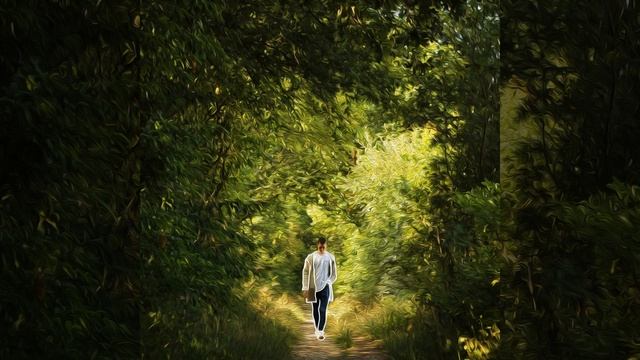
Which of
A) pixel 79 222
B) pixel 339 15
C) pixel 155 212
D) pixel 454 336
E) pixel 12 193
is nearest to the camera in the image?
pixel 12 193

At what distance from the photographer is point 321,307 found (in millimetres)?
9977

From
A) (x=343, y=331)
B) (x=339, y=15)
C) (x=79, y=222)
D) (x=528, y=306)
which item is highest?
(x=339, y=15)

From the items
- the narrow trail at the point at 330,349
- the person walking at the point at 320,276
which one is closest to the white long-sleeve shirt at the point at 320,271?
the person walking at the point at 320,276

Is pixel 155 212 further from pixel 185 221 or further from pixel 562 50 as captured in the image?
pixel 562 50

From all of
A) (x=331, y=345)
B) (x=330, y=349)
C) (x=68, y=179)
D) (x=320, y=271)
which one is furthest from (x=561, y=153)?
(x=331, y=345)

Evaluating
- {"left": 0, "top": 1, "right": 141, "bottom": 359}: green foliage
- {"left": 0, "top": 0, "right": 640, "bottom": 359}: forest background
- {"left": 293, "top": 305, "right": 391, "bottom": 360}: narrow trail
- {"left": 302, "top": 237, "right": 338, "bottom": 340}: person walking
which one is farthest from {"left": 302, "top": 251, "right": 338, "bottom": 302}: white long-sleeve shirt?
{"left": 0, "top": 1, "right": 141, "bottom": 359}: green foliage

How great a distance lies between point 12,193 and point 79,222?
19.2 inches

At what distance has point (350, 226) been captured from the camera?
1114 centimetres

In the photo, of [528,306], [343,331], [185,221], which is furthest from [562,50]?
[343,331]

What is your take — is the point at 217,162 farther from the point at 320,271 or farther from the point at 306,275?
the point at 306,275

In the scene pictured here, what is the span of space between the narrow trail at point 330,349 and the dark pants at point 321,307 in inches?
11.3

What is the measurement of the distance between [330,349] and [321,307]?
63cm

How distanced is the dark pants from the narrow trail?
288 millimetres

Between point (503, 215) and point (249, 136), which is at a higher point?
point (249, 136)
